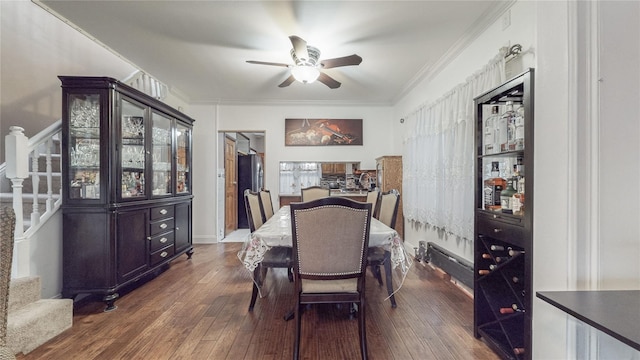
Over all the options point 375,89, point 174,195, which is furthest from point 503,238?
point 174,195

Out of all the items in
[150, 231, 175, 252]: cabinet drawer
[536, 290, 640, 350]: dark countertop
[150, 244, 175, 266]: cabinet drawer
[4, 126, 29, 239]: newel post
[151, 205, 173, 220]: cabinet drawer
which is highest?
[4, 126, 29, 239]: newel post

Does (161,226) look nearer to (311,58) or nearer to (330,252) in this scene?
(330,252)

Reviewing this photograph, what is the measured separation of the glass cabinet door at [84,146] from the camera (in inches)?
90.6

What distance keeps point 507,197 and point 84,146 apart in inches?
133

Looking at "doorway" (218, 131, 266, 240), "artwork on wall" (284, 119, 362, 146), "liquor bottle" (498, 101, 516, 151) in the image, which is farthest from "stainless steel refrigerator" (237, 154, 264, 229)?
"liquor bottle" (498, 101, 516, 151)

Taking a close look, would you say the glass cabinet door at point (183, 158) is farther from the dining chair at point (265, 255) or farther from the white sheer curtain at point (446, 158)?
the white sheer curtain at point (446, 158)

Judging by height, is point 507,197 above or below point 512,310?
above

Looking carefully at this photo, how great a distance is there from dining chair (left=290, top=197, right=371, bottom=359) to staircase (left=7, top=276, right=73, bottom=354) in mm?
1733

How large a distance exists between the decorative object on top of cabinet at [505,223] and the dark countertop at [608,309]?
677 millimetres

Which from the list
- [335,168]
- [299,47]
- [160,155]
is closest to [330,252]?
[299,47]

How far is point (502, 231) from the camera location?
1.59 metres

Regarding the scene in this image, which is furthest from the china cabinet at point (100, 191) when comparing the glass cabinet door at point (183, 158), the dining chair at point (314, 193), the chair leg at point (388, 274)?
the chair leg at point (388, 274)

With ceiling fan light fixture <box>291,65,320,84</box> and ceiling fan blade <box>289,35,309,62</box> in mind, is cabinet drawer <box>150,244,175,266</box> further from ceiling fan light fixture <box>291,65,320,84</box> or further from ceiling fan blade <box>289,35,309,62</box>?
ceiling fan blade <box>289,35,309,62</box>

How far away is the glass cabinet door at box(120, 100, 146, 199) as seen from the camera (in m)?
2.55
